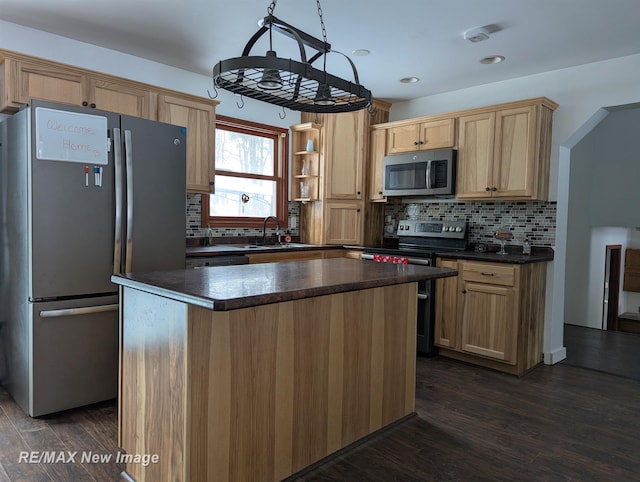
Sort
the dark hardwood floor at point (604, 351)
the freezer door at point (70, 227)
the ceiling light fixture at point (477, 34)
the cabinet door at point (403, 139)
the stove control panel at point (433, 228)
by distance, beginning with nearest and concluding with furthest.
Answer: the freezer door at point (70, 227), the ceiling light fixture at point (477, 34), the dark hardwood floor at point (604, 351), the stove control panel at point (433, 228), the cabinet door at point (403, 139)

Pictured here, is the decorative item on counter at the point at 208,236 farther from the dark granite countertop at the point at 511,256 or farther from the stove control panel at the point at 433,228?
the dark granite countertop at the point at 511,256

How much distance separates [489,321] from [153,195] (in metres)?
2.74

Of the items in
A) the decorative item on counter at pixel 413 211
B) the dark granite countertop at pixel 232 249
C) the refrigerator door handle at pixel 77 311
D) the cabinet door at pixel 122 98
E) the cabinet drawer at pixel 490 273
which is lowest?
the refrigerator door handle at pixel 77 311

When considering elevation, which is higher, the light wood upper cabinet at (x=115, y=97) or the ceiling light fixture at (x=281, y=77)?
the light wood upper cabinet at (x=115, y=97)

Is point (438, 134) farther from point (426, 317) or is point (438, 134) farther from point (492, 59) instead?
point (426, 317)

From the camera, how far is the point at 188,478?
167 centimetres

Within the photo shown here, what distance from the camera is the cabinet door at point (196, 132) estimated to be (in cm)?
362

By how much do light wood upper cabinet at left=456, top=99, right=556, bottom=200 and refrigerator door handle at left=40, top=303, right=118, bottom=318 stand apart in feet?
10.0

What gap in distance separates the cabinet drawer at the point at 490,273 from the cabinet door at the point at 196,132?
7.55ft

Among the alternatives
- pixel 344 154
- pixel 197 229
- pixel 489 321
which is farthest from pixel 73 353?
pixel 344 154

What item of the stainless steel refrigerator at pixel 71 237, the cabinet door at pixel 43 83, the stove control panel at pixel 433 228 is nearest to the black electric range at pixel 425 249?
the stove control panel at pixel 433 228

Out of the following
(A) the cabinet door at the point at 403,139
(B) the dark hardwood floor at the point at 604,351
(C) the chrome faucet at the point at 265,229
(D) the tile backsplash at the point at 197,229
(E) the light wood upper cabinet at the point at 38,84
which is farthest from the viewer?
(C) the chrome faucet at the point at 265,229

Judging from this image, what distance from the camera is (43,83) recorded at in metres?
3.01

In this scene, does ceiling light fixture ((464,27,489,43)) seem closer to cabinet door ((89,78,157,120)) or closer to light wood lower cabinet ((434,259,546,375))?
light wood lower cabinet ((434,259,546,375))
